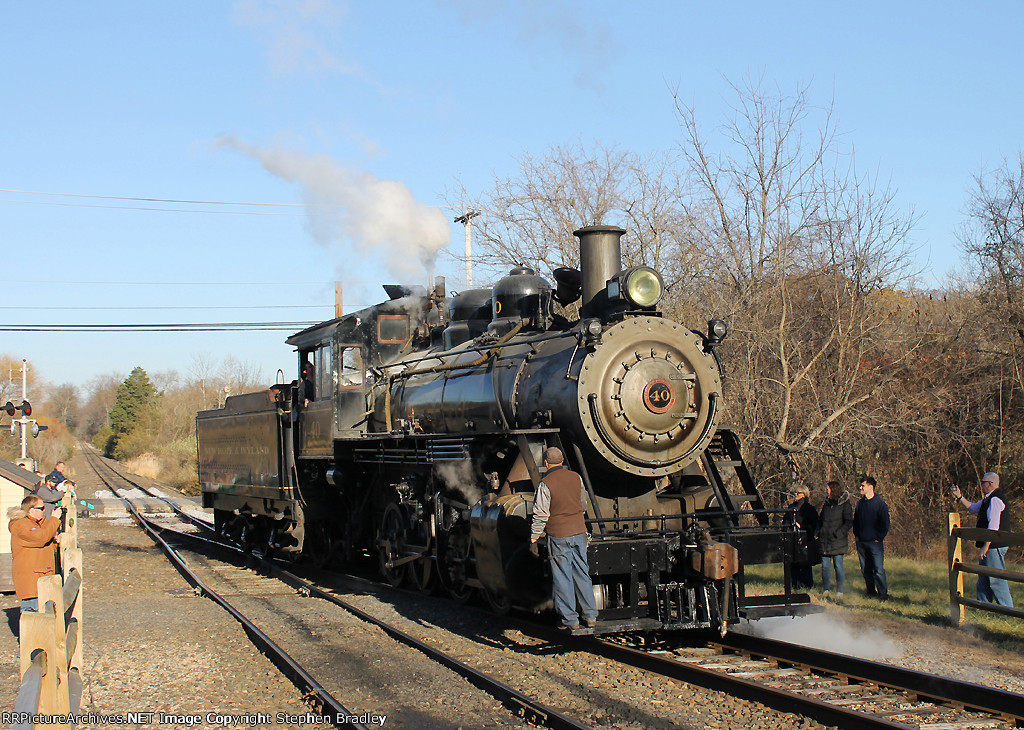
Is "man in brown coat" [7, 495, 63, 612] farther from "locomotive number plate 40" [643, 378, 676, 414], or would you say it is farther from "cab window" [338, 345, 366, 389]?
"locomotive number plate 40" [643, 378, 676, 414]

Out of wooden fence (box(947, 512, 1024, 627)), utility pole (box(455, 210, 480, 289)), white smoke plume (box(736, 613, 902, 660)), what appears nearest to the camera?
white smoke plume (box(736, 613, 902, 660))

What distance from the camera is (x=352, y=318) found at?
473 inches

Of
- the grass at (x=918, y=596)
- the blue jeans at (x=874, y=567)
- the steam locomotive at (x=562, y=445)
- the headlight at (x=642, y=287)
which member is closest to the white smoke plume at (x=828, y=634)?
the steam locomotive at (x=562, y=445)

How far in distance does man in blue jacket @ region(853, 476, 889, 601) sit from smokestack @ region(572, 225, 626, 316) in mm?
4049

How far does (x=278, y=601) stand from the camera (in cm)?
1075

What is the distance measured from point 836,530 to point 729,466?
2609 mm

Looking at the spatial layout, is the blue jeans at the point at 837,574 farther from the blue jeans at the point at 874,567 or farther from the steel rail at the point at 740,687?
the steel rail at the point at 740,687

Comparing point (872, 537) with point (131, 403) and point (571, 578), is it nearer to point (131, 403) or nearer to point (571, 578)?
point (571, 578)

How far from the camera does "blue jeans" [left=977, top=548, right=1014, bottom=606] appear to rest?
8.55 metres

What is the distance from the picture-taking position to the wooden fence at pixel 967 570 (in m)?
7.73

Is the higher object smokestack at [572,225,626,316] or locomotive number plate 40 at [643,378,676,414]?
smokestack at [572,225,626,316]

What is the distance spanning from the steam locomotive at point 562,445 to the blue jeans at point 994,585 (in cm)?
227

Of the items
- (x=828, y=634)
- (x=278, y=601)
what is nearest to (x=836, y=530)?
(x=828, y=634)

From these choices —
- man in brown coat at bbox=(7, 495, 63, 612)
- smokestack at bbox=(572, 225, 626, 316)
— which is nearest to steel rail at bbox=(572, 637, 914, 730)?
smokestack at bbox=(572, 225, 626, 316)
